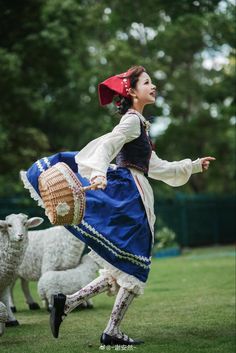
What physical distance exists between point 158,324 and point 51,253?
1.69 meters

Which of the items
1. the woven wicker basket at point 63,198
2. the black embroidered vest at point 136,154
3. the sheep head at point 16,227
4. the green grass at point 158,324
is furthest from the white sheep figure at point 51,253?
the woven wicker basket at point 63,198

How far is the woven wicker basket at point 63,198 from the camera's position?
4.15 metres

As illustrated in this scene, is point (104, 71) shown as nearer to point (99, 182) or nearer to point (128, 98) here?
point (128, 98)

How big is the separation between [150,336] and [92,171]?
151cm

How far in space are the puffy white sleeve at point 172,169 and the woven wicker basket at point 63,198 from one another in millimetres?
1088

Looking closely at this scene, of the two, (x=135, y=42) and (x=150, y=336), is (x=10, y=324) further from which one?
(x=135, y=42)

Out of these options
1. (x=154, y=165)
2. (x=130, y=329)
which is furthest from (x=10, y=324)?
(x=154, y=165)

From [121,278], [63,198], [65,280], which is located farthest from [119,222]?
[65,280]

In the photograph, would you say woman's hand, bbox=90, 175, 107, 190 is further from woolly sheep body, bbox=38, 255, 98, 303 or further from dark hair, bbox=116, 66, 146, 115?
woolly sheep body, bbox=38, 255, 98, 303

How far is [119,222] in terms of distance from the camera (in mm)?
4609

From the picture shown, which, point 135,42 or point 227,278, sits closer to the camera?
point 227,278

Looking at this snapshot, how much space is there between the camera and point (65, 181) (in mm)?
4188

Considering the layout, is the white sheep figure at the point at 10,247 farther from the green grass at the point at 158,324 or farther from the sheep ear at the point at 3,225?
the green grass at the point at 158,324

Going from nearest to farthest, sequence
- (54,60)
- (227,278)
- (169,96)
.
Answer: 1. (227,278)
2. (54,60)
3. (169,96)
